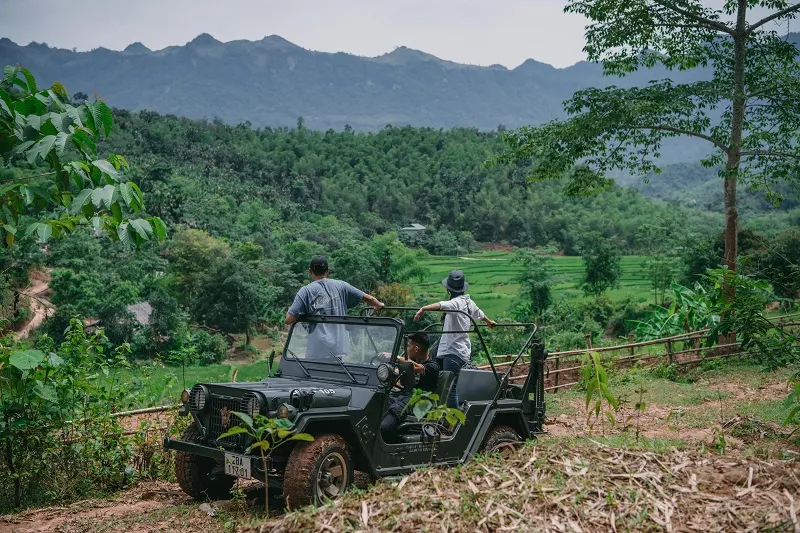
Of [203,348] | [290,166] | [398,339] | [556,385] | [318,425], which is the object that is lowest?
[203,348]

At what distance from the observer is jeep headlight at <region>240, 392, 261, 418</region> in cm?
551

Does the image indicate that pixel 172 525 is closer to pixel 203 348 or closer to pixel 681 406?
pixel 681 406

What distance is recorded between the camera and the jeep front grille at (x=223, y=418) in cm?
574

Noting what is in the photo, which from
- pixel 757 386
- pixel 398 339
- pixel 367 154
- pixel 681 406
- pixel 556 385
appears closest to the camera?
pixel 398 339

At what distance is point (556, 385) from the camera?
14.5 meters

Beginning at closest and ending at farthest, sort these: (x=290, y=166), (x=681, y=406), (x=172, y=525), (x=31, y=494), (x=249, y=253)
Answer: (x=172, y=525), (x=31, y=494), (x=681, y=406), (x=249, y=253), (x=290, y=166)

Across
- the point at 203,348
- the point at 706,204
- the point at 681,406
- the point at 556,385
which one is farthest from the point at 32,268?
the point at 706,204

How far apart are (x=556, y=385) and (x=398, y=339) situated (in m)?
8.94

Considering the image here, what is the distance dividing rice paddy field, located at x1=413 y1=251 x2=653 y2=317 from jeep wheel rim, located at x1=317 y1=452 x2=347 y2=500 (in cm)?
3251

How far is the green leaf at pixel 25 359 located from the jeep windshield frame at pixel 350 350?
1.91m

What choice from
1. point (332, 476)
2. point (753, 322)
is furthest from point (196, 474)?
point (753, 322)

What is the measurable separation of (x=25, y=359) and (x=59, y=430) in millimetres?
1696

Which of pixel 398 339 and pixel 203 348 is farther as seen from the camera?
pixel 203 348

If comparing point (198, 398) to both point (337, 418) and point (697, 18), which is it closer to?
point (337, 418)
